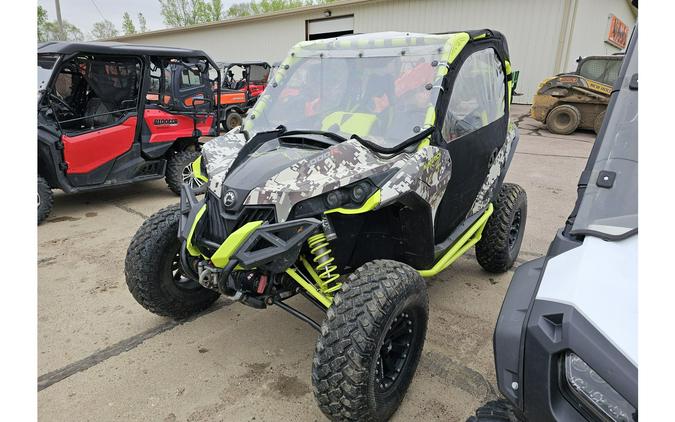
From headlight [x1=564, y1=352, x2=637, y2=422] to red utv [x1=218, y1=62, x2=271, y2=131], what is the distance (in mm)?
11080

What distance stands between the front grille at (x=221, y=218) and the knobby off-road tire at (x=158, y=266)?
502 mm

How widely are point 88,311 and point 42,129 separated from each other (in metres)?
2.84

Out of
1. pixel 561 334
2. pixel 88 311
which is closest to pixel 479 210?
pixel 561 334

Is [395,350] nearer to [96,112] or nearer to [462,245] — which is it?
[462,245]

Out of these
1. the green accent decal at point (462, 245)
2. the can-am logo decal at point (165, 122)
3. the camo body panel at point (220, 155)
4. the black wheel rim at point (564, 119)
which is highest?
the camo body panel at point (220, 155)

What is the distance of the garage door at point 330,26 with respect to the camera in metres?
20.5

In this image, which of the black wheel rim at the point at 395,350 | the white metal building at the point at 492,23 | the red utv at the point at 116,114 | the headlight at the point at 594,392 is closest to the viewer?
the headlight at the point at 594,392

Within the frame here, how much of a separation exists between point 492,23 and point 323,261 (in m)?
17.6

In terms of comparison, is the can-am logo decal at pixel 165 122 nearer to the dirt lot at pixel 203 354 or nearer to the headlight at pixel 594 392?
the dirt lot at pixel 203 354

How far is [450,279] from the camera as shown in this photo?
12.5 ft

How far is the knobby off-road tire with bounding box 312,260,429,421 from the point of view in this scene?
187 cm

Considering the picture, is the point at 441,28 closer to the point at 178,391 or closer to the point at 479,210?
the point at 479,210

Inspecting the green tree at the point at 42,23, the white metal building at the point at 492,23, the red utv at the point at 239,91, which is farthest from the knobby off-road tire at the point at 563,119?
the green tree at the point at 42,23

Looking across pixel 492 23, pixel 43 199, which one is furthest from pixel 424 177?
pixel 492 23
